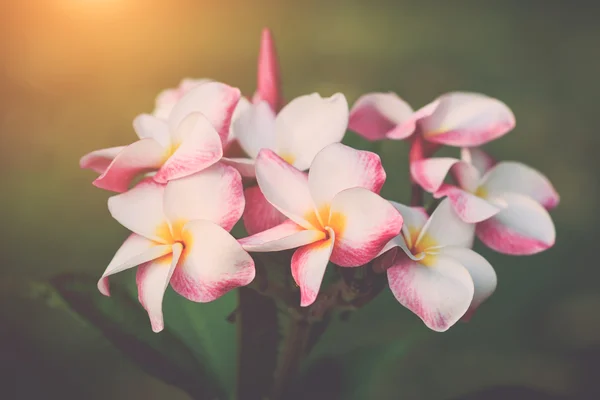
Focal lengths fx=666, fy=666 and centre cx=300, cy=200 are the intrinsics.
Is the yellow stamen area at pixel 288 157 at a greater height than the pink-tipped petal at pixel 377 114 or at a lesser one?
greater

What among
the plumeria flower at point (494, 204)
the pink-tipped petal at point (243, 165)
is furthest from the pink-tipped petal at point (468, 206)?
the pink-tipped petal at point (243, 165)

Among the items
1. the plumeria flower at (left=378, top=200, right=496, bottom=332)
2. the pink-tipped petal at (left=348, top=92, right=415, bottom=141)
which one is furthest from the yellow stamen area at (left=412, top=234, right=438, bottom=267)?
the pink-tipped petal at (left=348, top=92, right=415, bottom=141)

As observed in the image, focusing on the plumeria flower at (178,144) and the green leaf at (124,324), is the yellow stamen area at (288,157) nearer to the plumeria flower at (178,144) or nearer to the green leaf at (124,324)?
the plumeria flower at (178,144)

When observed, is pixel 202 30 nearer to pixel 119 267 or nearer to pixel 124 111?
pixel 124 111

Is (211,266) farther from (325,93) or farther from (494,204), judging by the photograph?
(325,93)

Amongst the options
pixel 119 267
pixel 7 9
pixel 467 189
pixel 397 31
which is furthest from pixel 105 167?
pixel 397 31

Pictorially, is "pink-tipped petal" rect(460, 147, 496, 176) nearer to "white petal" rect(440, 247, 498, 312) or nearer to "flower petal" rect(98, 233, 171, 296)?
"white petal" rect(440, 247, 498, 312)
